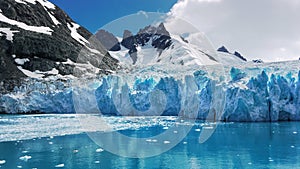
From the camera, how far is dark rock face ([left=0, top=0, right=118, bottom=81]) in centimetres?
4730

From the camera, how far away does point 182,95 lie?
68.4 feet

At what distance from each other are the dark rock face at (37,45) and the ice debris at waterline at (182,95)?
1353 cm

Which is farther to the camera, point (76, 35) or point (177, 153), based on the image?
point (76, 35)

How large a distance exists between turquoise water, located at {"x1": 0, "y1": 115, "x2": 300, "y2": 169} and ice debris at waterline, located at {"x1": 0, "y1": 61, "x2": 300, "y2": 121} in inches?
173

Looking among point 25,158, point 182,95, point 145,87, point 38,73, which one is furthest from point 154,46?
point 25,158

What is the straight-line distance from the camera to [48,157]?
336 inches

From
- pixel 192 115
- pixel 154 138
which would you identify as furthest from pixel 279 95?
pixel 154 138

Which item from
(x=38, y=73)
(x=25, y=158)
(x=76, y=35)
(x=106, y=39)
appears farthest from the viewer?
(x=106, y=39)

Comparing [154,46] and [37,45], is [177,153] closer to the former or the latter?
[37,45]

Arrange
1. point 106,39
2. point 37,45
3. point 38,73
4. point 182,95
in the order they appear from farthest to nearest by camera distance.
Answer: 1. point 106,39
2. point 37,45
3. point 38,73
4. point 182,95

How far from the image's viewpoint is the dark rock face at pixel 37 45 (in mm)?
47300

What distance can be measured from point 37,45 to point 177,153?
157ft

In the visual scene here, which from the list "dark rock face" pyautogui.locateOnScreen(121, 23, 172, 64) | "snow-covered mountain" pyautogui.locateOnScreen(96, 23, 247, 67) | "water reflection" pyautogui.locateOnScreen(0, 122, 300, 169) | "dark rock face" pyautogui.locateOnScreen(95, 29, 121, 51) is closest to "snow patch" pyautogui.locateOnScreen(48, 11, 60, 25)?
"snow-covered mountain" pyautogui.locateOnScreen(96, 23, 247, 67)

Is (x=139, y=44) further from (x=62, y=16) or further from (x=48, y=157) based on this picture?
(x=48, y=157)
